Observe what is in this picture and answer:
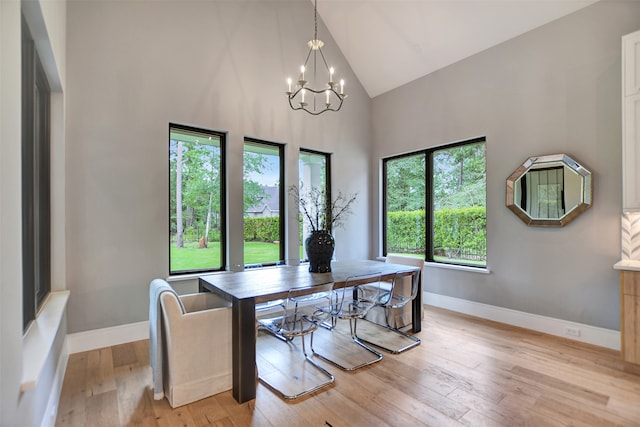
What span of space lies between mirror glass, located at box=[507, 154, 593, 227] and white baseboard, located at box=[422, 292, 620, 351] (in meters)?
1.07

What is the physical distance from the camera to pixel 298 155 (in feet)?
15.2

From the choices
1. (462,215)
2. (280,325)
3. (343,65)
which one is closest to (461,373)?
(280,325)

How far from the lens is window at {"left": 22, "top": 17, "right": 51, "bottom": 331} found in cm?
186

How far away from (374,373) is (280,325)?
88cm

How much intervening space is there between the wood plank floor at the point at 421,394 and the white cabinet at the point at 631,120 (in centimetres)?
147

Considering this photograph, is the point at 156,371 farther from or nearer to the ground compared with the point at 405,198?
nearer to the ground

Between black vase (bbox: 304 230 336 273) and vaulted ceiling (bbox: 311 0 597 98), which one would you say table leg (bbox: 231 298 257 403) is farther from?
vaulted ceiling (bbox: 311 0 597 98)

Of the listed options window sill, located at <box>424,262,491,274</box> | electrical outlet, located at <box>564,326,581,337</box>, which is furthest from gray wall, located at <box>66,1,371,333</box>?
electrical outlet, located at <box>564,326,581,337</box>

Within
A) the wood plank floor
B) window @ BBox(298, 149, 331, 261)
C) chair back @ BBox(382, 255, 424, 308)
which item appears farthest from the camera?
window @ BBox(298, 149, 331, 261)

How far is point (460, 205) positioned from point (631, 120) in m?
1.97

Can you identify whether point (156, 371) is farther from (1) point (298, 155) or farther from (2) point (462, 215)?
(2) point (462, 215)

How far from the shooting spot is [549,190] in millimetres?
3561

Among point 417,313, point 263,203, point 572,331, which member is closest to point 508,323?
point 572,331

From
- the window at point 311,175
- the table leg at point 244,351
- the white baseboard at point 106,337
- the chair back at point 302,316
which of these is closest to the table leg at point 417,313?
the chair back at point 302,316
